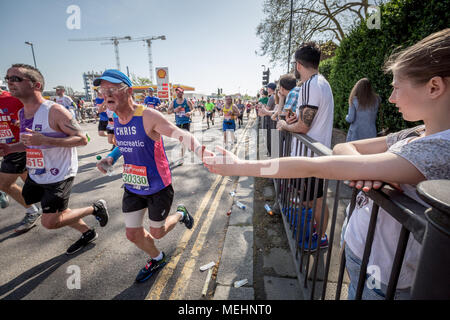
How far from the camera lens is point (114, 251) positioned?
9.54ft

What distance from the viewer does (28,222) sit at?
3447mm

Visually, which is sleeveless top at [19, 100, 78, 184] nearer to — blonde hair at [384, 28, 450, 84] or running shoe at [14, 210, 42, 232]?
running shoe at [14, 210, 42, 232]

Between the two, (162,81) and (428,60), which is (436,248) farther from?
(162,81)

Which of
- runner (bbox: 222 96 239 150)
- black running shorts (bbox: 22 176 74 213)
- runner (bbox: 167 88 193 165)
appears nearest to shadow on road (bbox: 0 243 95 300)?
black running shorts (bbox: 22 176 74 213)

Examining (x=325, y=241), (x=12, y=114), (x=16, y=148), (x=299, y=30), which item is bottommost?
(x=325, y=241)

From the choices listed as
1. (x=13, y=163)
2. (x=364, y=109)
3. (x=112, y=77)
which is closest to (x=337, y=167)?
(x=112, y=77)

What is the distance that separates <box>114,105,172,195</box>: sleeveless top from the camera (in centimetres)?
235

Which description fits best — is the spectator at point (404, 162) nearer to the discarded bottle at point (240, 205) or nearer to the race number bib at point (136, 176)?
the race number bib at point (136, 176)

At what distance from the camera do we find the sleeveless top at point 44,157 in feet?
8.96

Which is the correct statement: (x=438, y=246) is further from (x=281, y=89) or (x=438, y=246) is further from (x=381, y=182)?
(x=281, y=89)

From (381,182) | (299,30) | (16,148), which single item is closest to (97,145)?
(16,148)

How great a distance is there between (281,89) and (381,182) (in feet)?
12.2

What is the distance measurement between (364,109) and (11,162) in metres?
6.15

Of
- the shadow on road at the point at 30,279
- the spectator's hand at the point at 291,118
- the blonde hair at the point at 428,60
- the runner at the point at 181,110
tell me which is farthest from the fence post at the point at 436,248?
the runner at the point at 181,110
